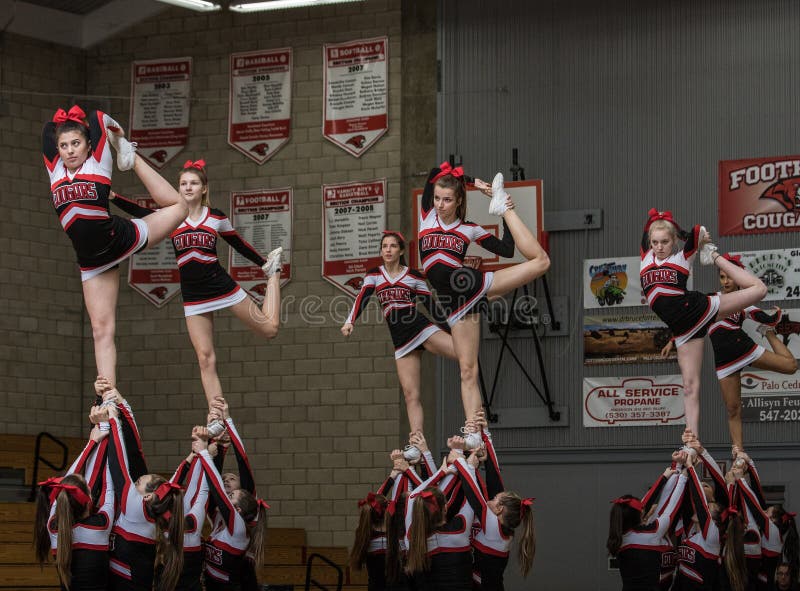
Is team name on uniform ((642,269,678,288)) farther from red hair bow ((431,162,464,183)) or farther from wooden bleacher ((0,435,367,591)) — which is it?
wooden bleacher ((0,435,367,591))

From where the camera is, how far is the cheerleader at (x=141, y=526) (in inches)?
321

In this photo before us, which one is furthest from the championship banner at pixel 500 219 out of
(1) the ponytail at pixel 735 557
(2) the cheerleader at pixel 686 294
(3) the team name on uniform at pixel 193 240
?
(1) the ponytail at pixel 735 557

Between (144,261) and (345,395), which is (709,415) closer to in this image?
(345,395)

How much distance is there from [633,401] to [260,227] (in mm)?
5111

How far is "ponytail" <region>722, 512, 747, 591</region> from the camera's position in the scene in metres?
10.2

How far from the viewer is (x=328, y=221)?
1512 cm

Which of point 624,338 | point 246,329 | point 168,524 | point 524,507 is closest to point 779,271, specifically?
point 624,338

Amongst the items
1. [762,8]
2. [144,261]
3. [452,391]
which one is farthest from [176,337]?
[762,8]

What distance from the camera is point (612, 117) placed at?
14.2 m

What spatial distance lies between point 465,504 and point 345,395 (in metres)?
5.40

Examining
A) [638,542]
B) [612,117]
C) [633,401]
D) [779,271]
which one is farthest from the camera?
[612,117]

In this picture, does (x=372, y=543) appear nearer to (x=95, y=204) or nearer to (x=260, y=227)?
(x=95, y=204)

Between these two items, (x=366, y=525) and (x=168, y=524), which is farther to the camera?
(x=366, y=525)

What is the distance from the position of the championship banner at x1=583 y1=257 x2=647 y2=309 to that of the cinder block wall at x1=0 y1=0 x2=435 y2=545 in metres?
2.25
